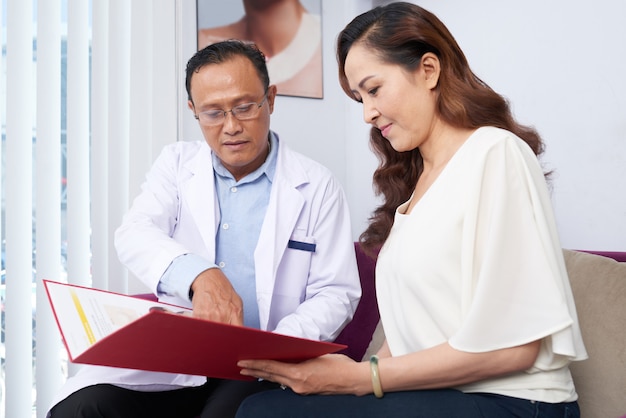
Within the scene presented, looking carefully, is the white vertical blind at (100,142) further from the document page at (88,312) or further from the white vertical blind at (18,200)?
the document page at (88,312)

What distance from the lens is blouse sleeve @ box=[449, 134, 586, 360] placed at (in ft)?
3.01

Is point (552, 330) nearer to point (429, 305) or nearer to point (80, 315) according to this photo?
point (429, 305)

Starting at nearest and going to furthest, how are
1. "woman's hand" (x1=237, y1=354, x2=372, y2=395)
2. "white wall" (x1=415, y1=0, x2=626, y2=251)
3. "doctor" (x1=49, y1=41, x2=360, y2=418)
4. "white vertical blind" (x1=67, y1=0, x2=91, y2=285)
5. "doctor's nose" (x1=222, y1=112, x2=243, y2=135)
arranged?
"woman's hand" (x1=237, y1=354, x2=372, y2=395)
"doctor" (x1=49, y1=41, x2=360, y2=418)
"doctor's nose" (x1=222, y1=112, x2=243, y2=135)
"white wall" (x1=415, y1=0, x2=626, y2=251)
"white vertical blind" (x1=67, y1=0, x2=91, y2=285)

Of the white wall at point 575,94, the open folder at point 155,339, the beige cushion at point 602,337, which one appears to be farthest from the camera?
the white wall at point 575,94

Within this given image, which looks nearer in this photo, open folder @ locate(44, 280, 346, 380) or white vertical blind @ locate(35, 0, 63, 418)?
open folder @ locate(44, 280, 346, 380)

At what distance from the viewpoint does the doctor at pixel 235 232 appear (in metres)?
1.41

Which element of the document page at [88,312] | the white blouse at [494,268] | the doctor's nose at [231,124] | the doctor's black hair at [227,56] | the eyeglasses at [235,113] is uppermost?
the doctor's black hair at [227,56]

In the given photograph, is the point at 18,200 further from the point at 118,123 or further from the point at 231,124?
the point at 231,124

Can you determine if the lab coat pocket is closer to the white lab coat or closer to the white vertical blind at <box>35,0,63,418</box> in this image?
the white lab coat

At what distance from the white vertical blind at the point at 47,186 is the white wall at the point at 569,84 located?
1.39m

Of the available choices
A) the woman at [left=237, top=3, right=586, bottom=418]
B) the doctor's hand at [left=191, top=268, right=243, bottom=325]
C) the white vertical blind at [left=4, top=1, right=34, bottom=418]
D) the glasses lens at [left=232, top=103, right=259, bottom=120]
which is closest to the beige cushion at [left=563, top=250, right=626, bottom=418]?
the woman at [left=237, top=3, right=586, bottom=418]

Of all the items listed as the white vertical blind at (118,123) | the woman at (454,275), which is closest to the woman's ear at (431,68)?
the woman at (454,275)

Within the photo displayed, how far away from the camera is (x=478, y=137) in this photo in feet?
3.45

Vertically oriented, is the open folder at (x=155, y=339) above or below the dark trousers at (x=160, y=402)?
above
